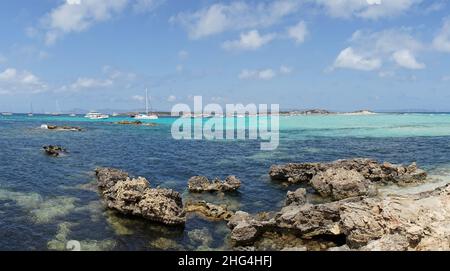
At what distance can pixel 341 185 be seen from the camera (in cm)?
3356

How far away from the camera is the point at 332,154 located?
60000 mm

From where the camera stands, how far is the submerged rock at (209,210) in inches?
1108

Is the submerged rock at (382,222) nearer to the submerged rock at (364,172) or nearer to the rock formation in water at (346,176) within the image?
the rock formation in water at (346,176)

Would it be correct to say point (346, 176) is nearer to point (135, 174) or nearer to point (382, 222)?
point (382, 222)

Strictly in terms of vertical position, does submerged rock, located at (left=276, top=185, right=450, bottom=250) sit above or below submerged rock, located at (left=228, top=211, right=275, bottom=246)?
above

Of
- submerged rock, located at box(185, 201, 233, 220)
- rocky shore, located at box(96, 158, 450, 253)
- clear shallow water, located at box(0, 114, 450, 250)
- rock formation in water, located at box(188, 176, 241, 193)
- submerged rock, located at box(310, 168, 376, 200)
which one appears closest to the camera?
rocky shore, located at box(96, 158, 450, 253)

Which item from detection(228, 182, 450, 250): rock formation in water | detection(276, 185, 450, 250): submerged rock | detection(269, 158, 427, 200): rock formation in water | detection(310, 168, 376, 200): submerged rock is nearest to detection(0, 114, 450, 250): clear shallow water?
detection(269, 158, 427, 200): rock formation in water

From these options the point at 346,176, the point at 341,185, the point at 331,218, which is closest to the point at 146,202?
the point at 331,218

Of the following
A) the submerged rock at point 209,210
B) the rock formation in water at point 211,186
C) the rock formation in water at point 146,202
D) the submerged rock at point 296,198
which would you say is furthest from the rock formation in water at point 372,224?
the rock formation in water at point 211,186

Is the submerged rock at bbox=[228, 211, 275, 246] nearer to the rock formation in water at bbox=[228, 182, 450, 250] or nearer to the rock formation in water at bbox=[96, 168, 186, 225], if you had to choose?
the rock formation in water at bbox=[228, 182, 450, 250]

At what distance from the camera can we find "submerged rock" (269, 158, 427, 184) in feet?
129

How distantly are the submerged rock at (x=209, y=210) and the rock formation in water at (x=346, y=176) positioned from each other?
10184mm

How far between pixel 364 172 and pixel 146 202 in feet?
76.3
